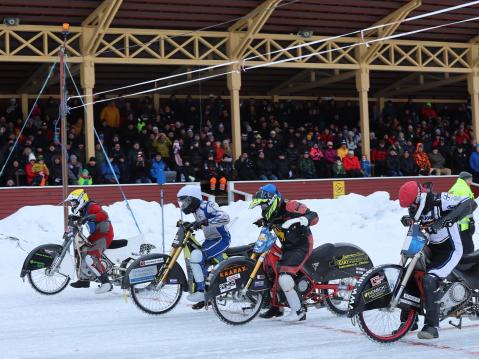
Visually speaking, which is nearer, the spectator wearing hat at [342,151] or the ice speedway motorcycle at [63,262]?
the ice speedway motorcycle at [63,262]

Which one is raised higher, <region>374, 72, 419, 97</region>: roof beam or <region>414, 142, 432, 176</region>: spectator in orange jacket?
<region>374, 72, 419, 97</region>: roof beam

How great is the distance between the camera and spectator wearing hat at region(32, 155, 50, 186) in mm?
22812

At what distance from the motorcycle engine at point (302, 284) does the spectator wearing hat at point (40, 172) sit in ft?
46.3

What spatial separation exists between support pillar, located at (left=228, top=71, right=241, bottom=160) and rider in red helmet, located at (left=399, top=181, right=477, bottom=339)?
698 inches

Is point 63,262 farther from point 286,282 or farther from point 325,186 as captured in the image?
point 325,186

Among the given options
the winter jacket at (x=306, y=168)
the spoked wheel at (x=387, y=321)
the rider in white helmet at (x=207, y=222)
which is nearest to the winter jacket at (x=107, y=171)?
the winter jacket at (x=306, y=168)

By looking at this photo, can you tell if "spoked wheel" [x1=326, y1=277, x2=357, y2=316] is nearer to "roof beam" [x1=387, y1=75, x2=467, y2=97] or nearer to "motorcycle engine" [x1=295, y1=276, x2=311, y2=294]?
"motorcycle engine" [x1=295, y1=276, x2=311, y2=294]

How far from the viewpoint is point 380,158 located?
→ 1123 inches

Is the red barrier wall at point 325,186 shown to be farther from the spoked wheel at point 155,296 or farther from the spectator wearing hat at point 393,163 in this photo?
the spoked wheel at point 155,296

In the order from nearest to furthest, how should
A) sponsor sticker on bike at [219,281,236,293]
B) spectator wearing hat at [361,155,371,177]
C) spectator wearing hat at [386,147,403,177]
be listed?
1. sponsor sticker on bike at [219,281,236,293]
2. spectator wearing hat at [361,155,371,177]
3. spectator wearing hat at [386,147,403,177]

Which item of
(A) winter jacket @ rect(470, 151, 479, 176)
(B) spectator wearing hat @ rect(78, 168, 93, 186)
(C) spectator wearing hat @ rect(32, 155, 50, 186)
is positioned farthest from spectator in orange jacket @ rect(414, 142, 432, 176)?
(C) spectator wearing hat @ rect(32, 155, 50, 186)

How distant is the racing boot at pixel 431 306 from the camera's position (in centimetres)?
798

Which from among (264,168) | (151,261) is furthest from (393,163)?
(151,261)

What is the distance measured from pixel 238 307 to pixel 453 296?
2.59m
